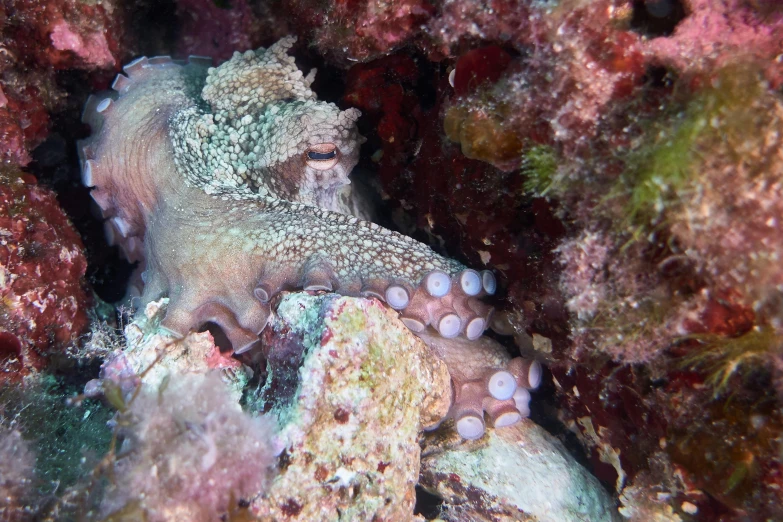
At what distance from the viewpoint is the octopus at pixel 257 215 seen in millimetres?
3602

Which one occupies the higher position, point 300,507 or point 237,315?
point 237,315

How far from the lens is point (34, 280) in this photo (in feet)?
12.8

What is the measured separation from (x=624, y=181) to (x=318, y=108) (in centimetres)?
255

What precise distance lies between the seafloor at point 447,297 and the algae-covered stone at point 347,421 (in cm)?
2

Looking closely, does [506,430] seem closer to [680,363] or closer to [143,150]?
[680,363]

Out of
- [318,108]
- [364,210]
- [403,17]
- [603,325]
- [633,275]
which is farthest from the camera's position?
[364,210]

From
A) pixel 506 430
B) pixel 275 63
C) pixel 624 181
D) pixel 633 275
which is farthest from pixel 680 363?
pixel 275 63

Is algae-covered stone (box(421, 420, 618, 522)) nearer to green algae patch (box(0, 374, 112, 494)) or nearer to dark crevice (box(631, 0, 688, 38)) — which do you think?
green algae patch (box(0, 374, 112, 494))

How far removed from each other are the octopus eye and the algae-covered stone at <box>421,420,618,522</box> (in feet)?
8.34

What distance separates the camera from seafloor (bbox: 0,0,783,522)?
2.26 metres

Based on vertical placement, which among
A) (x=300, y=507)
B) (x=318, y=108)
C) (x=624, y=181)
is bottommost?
(x=300, y=507)

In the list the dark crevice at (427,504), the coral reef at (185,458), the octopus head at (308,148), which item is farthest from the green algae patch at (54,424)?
the dark crevice at (427,504)

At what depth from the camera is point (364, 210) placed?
4.66 meters

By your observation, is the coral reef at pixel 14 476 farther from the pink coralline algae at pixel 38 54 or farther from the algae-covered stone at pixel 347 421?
the pink coralline algae at pixel 38 54
